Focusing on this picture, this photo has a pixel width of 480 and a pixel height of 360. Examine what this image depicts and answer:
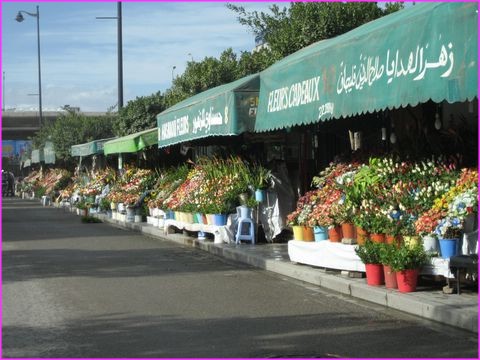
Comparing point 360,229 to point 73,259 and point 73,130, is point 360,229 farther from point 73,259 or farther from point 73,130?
point 73,130

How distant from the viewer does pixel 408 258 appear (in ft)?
30.8

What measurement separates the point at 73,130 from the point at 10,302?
3903 cm

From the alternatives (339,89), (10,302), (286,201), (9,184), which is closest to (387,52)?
(339,89)

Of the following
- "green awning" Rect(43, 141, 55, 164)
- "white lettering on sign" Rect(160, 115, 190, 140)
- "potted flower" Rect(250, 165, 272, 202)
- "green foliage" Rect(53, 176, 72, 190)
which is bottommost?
"potted flower" Rect(250, 165, 272, 202)

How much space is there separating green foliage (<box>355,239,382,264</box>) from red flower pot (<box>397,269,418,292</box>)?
0.47 meters

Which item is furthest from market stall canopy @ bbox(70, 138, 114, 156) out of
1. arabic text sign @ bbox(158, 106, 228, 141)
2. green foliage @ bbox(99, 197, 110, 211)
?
arabic text sign @ bbox(158, 106, 228, 141)

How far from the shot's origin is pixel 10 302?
33.1 ft

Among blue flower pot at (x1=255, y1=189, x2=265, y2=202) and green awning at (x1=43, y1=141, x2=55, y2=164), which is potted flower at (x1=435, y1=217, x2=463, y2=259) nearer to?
blue flower pot at (x1=255, y1=189, x2=265, y2=202)

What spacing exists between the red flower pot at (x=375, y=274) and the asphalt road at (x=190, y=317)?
0.50 metres

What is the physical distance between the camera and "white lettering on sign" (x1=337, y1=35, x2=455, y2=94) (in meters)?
8.40

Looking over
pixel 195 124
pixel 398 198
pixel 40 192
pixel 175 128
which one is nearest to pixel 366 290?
pixel 398 198

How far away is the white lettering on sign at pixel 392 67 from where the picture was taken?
8.40m

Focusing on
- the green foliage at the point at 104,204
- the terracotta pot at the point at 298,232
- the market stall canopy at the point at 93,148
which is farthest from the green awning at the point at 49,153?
the terracotta pot at the point at 298,232

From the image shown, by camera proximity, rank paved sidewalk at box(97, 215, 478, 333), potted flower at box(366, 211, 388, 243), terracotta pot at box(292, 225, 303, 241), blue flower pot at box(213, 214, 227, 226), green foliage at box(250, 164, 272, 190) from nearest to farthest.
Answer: paved sidewalk at box(97, 215, 478, 333)
potted flower at box(366, 211, 388, 243)
terracotta pot at box(292, 225, 303, 241)
green foliage at box(250, 164, 272, 190)
blue flower pot at box(213, 214, 227, 226)
